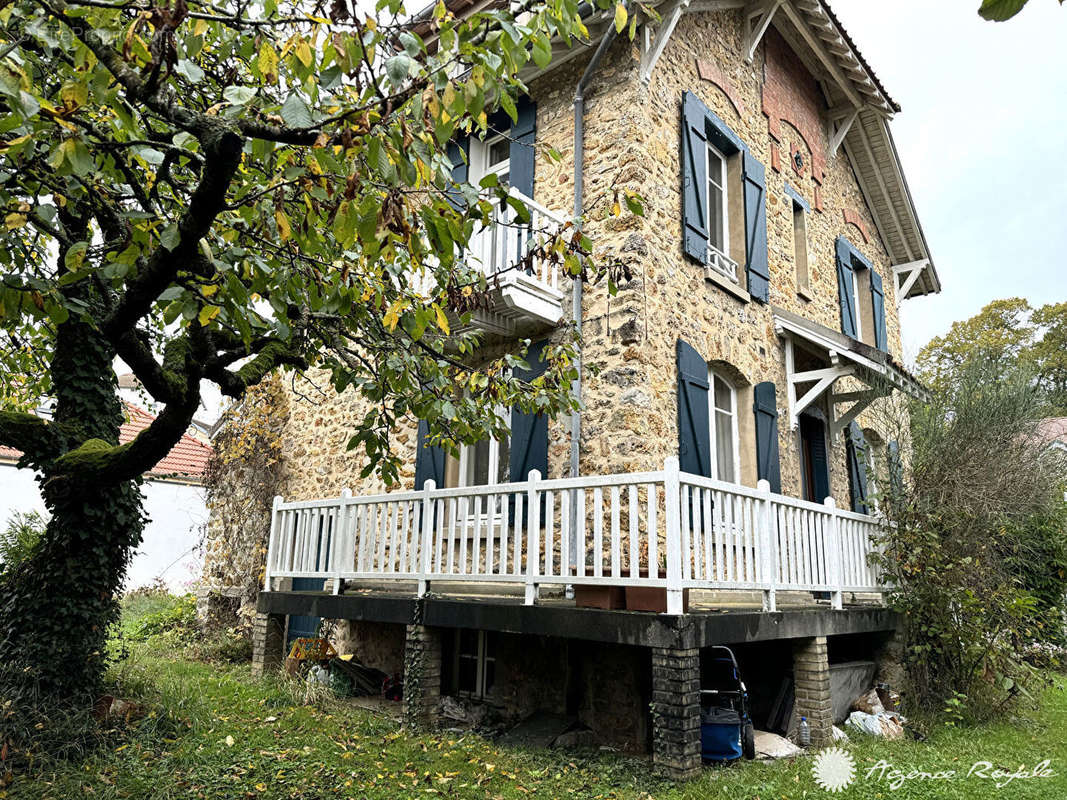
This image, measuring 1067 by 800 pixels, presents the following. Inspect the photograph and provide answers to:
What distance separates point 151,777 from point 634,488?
3720 mm

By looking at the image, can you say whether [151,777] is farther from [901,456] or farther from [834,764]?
[901,456]

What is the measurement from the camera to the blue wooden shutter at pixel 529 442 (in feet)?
24.4

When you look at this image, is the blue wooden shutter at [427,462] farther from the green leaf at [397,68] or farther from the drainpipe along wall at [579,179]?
the green leaf at [397,68]

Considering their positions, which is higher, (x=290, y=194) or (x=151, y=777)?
(x=290, y=194)

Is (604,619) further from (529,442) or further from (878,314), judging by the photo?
(878,314)

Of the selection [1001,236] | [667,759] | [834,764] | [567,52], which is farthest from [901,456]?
[1001,236]

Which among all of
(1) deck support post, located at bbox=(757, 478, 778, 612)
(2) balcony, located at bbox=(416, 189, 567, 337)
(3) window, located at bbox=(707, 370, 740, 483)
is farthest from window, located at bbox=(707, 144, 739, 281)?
(1) deck support post, located at bbox=(757, 478, 778, 612)

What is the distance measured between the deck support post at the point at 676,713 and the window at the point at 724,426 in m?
3.57

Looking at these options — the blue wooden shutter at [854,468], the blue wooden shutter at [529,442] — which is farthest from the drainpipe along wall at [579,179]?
the blue wooden shutter at [854,468]

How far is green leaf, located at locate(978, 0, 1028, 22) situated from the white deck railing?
4.21 m

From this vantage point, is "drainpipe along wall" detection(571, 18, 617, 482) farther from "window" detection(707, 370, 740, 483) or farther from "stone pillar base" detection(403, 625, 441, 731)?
"stone pillar base" detection(403, 625, 441, 731)

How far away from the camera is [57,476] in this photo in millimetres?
5383

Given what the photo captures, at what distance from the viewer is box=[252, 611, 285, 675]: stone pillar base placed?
8391 mm

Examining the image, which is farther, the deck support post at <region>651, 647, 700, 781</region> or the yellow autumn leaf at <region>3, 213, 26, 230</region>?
the deck support post at <region>651, 647, 700, 781</region>
